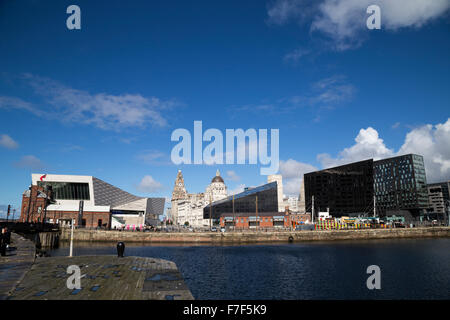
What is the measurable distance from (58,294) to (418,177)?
18985cm

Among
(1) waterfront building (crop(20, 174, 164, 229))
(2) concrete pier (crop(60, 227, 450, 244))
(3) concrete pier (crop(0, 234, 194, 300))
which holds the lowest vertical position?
(2) concrete pier (crop(60, 227, 450, 244))

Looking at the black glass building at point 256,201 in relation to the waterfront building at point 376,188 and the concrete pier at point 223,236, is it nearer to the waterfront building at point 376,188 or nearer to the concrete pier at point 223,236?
the concrete pier at point 223,236

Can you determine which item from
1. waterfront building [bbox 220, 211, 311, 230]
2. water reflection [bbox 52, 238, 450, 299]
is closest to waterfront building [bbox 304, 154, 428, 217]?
waterfront building [bbox 220, 211, 311, 230]

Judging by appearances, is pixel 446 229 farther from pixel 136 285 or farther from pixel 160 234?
pixel 136 285

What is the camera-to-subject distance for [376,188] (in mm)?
182000

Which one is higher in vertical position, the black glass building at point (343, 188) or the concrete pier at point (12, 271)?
the black glass building at point (343, 188)

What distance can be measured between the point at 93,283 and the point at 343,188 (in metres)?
176

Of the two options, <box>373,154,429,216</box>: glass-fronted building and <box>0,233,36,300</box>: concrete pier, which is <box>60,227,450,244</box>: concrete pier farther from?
<box>373,154,429,216</box>: glass-fronted building

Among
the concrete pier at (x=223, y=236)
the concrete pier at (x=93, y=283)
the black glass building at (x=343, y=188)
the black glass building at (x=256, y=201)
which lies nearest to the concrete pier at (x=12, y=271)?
the concrete pier at (x=93, y=283)

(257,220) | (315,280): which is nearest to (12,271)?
(315,280)

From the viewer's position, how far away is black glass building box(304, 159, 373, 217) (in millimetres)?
163250

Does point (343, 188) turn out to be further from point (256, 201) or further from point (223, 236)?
point (223, 236)

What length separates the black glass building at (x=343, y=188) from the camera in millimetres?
163250

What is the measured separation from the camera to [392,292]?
90.1ft
